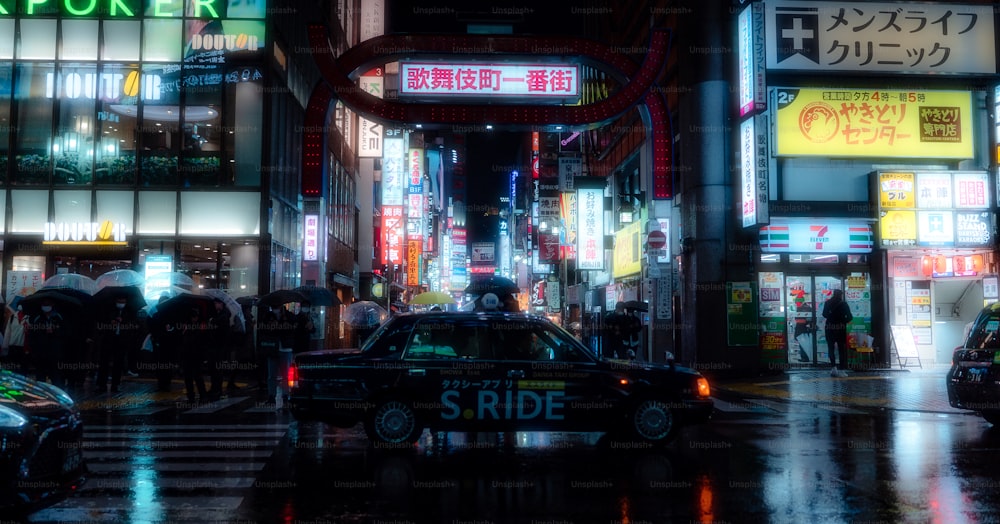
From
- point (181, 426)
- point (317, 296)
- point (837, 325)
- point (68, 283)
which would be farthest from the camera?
point (837, 325)

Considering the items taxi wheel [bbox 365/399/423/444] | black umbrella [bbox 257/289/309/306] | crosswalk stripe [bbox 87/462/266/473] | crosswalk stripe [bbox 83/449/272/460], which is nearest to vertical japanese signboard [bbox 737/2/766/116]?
black umbrella [bbox 257/289/309/306]

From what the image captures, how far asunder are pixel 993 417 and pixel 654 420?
5.39m

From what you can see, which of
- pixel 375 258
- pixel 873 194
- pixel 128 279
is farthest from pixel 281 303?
pixel 375 258

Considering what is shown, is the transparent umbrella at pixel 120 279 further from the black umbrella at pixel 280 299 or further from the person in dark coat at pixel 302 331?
the person in dark coat at pixel 302 331

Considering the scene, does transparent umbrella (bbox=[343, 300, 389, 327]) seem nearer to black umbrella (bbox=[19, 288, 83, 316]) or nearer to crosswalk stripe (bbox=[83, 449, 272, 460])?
black umbrella (bbox=[19, 288, 83, 316])

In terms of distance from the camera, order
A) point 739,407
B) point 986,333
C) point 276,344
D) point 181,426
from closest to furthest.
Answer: point 986,333 → point 181,426 → point 739,407 → point 276,344

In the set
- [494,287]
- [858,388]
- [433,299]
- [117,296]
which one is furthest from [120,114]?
[858,388]

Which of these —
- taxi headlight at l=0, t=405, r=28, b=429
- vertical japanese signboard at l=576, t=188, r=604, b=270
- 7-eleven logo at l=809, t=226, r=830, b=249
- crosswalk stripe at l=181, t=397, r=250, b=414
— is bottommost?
crosswalk stripe at l=181, t=397, r=250, b=414

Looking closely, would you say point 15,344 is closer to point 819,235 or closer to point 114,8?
point 114,8

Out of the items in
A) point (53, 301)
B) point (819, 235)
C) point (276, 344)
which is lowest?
point (276, 344)

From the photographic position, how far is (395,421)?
31.9ft

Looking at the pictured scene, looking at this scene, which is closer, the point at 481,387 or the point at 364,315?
the point at 481,387

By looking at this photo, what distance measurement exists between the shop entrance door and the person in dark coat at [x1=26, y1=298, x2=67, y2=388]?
703 inches

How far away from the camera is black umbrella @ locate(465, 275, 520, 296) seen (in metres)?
19.8
